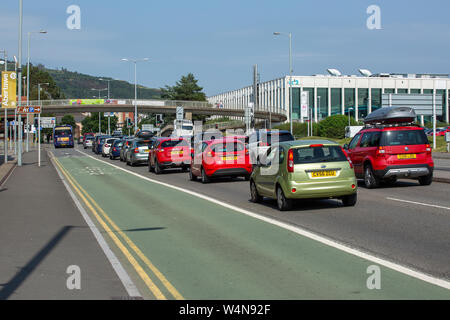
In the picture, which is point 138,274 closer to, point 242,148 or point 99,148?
point 242,148

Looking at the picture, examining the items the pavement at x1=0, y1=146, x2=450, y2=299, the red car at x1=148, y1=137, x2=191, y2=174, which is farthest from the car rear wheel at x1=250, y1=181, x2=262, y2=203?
the red car at x1=148, y1=137, x2=191, y2=174

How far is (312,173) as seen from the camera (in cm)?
1333

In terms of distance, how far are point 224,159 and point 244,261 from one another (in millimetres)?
13473

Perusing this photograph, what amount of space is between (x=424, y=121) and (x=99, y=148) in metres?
64.2

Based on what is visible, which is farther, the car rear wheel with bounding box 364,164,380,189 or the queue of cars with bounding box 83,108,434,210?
the car rear wheel with bounding box 364,164,380,189

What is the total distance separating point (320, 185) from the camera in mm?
13320

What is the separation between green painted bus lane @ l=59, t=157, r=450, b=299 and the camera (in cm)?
653

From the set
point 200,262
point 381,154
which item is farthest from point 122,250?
point 381,154

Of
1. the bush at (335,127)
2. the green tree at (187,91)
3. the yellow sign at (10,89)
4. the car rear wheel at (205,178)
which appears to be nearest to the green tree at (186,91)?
the green tree at (187,91)

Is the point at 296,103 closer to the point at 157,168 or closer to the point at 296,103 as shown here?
the point at 296,103

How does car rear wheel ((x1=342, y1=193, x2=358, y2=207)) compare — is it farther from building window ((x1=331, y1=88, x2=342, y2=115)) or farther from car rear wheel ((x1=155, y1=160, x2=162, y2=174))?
building window ((x1=331, y1=88, x2=342, y2=115))

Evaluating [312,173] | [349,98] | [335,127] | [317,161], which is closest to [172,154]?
[317,161]

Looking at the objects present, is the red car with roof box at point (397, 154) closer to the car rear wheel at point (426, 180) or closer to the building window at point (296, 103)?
the car rear wheel at point (426, 180)

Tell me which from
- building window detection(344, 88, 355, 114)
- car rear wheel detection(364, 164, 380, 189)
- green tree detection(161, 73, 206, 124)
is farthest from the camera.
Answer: green tree detection(161, 73, 206, 124)
